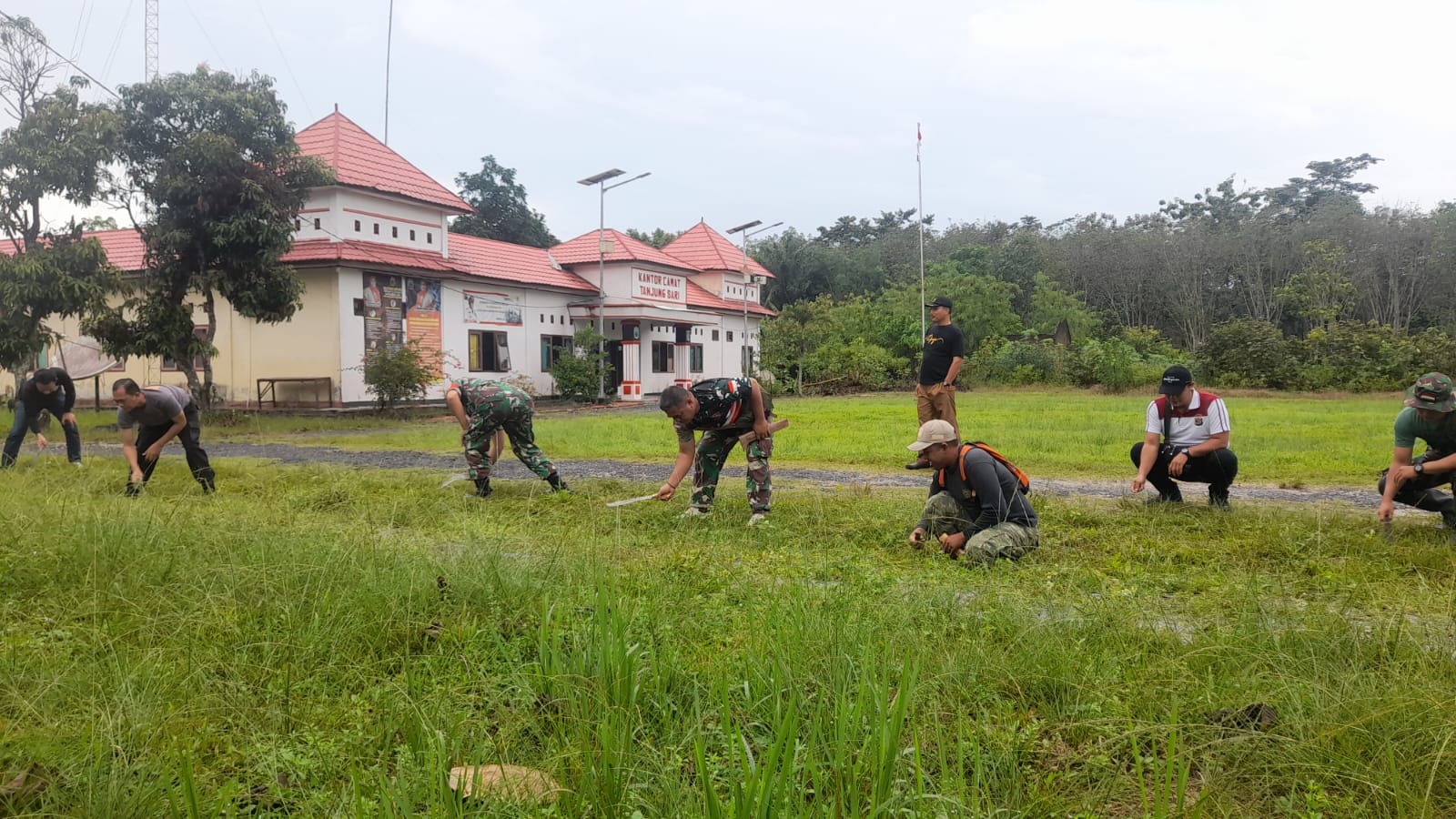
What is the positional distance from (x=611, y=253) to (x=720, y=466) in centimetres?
2435

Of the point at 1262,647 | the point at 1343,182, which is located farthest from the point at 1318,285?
the point at 1262,647

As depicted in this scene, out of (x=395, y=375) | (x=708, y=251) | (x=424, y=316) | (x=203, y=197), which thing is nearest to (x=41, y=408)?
(x=203, y=197)

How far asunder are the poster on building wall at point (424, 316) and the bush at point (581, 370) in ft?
13.8

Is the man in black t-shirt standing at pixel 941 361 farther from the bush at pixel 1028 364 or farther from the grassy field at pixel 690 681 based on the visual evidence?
the bush at pixel 1028 364

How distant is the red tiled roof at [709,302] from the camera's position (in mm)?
35469

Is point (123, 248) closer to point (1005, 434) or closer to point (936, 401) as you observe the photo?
point (1005, 434)

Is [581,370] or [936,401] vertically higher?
[581,370]

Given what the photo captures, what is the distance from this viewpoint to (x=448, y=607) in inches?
Answer: 130

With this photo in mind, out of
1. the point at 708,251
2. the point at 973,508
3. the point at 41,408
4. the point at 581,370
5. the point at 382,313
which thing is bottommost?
the point at 973,508

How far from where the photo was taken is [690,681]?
2570 mm

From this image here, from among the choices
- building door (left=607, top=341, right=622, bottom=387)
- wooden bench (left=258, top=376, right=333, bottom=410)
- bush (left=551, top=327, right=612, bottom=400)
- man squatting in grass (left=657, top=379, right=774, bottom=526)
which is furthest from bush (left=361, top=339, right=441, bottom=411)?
man squatting in grass (left=657, top=379, right=774, bottom=526)

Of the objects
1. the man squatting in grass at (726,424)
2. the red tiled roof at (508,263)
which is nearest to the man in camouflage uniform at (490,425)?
the man squatting in grass at (726,424)

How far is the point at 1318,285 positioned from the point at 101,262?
4038cm

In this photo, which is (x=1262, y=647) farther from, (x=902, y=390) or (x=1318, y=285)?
(x=1318, y=285)
